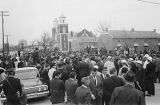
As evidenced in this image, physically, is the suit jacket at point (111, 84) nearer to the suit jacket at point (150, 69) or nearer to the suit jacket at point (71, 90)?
the suit jacket at point (71, 90)

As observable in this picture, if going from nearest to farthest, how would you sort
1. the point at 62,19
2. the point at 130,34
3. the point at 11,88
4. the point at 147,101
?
the point at 11,88 < the point at 147,101 < the point at 130,34 < the point at 62,19

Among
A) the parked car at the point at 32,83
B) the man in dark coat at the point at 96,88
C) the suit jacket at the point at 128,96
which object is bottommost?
the parked car at the point at 32,83

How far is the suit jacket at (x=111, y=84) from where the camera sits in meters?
7.42

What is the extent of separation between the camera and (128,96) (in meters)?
5.03

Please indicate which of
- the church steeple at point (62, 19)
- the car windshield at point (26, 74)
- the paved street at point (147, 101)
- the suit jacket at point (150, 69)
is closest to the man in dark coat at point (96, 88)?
the paved street at point (147, 101)

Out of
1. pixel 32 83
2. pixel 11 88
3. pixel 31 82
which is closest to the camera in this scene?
pixel 11 88

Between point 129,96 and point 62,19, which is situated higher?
point 62,19

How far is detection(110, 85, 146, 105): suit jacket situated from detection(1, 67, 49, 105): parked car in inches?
301

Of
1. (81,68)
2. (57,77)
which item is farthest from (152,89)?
(57,77)

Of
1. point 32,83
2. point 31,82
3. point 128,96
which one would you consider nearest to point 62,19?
point 31,82

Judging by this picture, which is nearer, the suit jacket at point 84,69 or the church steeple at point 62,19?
the suit jacket at point 84,69

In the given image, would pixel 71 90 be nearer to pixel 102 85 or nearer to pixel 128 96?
pixel 102 85

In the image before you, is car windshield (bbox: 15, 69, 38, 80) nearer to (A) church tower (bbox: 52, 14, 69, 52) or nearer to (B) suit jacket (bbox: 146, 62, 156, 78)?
(B) suit jacket (bbox: 146, 62, 156, 78)

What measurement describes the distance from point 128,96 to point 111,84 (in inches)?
101
